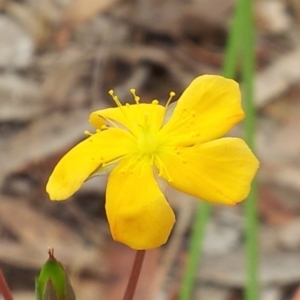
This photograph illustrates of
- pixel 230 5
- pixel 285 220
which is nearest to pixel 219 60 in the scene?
pixel 230 5

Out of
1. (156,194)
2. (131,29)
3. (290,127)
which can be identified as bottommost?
(156,194)

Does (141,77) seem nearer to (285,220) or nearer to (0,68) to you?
(0,68)

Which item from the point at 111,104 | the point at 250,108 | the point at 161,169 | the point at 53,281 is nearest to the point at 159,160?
the point at 161,169

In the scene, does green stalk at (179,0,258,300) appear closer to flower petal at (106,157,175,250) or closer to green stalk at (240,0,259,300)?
green stalk at (240,0,259,300)

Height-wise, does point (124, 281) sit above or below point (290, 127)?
below

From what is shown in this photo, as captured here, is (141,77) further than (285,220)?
Yes

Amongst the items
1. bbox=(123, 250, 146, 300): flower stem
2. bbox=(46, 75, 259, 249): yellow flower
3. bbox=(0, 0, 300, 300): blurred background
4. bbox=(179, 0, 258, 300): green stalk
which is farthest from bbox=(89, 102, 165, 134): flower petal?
bbox=(0, 0, 300, 300): blurred background

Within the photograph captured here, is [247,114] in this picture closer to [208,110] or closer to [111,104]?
[208,110]

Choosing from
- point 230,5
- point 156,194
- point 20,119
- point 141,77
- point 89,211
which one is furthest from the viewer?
point 230,5
